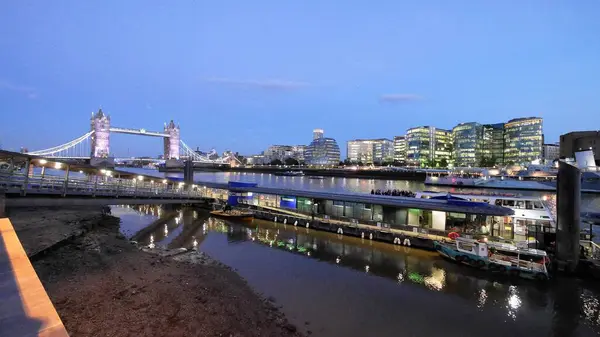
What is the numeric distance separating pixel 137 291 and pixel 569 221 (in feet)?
77.3

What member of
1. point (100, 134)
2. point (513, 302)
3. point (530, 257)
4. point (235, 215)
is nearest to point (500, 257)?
point (530, 257)

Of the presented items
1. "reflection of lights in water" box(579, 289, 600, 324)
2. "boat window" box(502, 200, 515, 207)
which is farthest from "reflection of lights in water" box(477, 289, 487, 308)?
"boat window" box(502, 200, 515, 207)

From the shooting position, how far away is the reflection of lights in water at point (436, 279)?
58.5 feet

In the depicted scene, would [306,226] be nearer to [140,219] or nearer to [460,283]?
[460,283]

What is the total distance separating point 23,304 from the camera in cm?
297

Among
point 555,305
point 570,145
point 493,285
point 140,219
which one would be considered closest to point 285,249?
point 493,285

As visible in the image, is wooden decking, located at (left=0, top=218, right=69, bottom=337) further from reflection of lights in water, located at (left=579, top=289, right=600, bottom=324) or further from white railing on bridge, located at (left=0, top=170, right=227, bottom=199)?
reflection of lights in water, located at (left=579, top=289, right=600, bottom=324)

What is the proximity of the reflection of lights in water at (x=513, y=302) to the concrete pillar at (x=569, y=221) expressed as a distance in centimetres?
439

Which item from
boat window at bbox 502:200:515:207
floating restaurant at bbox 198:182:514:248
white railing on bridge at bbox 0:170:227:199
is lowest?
floating restaurant at bbox 198:182:514:248

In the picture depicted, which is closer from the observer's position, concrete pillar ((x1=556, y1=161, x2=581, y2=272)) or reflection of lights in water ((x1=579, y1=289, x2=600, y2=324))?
reflection of lights in water ((x1=579, y1=289, x2=600, y2=324))

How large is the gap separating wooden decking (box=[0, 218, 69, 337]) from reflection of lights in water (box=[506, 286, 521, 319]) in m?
17.7

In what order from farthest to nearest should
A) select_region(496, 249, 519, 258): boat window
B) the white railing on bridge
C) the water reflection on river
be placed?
1. select_region(496, 249, 519, 258): boat window
2. the white railing on bridge
3. the water reflection on river

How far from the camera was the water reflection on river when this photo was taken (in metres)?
13.6

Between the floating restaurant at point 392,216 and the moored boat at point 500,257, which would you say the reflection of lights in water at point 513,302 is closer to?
the moored boat at point 500,257
